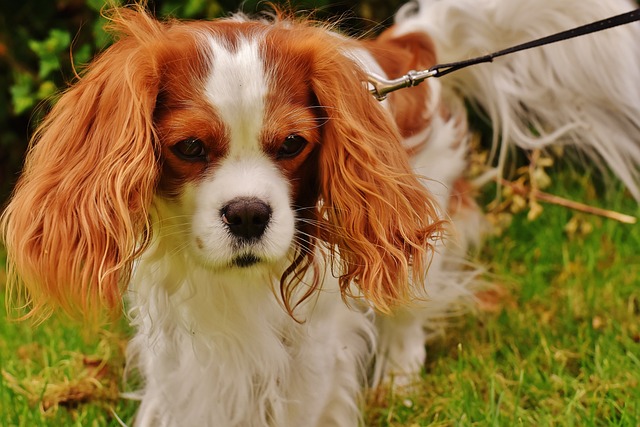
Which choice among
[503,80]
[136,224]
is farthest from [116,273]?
[503,80]

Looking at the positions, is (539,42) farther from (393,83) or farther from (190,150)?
(190,150)

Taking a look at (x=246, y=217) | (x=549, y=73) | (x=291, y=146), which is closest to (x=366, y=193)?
(x=291, y=146)

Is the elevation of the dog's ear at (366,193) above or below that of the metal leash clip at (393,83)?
below

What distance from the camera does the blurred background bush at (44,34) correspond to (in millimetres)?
3807

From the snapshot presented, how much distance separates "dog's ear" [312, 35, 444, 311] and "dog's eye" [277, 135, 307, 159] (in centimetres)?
9

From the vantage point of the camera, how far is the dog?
6.65ft

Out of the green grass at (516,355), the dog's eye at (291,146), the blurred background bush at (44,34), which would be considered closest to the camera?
the dog's eye at (291,146)

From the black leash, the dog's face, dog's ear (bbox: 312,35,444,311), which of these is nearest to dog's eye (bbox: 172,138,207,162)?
the dog's face

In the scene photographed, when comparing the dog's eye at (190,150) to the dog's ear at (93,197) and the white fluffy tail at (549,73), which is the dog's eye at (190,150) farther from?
the white fluffy tail at (549,73)

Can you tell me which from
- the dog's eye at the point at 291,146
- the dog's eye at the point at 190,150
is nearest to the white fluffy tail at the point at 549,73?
the dog's eye at the point at 291,146

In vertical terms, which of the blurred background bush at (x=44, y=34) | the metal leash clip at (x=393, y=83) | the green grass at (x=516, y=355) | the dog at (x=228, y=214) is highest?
the blurred background bush at (x=44, y=34)

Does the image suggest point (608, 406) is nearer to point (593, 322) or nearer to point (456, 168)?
point (593, 322)

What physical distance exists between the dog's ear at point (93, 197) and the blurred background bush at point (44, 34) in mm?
1616

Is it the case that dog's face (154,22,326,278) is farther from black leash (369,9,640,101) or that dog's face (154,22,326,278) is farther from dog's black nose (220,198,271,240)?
black leash (369,9,640,101)
